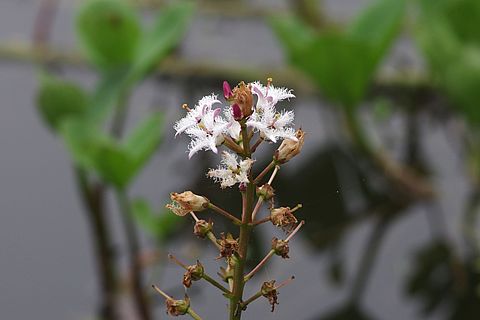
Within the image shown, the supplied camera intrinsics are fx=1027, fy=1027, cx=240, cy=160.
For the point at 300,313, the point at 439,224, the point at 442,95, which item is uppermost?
the point at 442,95

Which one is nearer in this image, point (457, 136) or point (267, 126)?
point (267, 126)

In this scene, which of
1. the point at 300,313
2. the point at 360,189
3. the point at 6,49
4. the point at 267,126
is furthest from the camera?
the point at 6,49

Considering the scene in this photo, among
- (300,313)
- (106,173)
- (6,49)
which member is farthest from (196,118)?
(6,49)

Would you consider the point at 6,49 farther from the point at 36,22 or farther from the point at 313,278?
the point at 313,278

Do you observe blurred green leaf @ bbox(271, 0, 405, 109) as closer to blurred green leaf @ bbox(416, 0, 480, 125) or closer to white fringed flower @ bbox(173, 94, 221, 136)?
blurred green leaf @ bbox(416, 0, 480, 125)

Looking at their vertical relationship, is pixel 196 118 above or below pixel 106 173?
below

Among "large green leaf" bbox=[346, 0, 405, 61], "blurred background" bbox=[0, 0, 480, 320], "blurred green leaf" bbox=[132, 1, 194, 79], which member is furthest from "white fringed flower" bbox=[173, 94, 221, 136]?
"large green leaf" bbox=[346, 0, 405, 61]

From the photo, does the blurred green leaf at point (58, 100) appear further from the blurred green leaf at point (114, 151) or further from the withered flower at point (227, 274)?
the withered flower at point (227, 274)

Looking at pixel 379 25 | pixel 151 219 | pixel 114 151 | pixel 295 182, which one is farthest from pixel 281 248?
pixel 295 182

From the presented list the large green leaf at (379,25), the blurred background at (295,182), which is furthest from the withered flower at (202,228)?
the large green leaf at (379,25)
